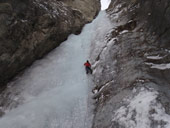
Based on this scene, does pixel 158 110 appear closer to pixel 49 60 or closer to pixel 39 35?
pixel 49 60

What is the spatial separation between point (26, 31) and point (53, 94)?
197 inches

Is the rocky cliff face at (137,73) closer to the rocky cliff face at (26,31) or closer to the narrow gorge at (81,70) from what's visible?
the narrow gorge at (81,70)

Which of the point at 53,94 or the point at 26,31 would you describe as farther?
the point at 26,31

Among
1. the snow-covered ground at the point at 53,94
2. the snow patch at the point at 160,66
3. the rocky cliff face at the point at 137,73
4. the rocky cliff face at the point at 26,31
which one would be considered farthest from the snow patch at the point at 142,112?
the rocky cliff face at the point at 26,31

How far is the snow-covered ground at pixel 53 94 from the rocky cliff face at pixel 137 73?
1012mm

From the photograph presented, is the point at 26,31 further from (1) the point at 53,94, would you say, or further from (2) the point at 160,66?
(2) the point at 160,66

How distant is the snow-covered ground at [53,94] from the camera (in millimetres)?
8852

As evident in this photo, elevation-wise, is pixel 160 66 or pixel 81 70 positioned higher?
pixel 160 66

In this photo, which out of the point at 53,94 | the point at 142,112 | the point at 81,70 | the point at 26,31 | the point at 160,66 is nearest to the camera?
the point at 142,112

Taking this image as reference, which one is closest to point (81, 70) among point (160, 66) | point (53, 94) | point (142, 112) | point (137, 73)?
point (53, 94)

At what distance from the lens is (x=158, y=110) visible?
22.4 ft

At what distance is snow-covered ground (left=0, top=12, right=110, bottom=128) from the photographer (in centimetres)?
885

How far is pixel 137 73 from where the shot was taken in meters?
9.04

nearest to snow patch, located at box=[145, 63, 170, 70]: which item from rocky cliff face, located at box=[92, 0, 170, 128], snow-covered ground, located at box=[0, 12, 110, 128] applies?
rocky cliff face, located at box=[92, 0, 170, 128]
